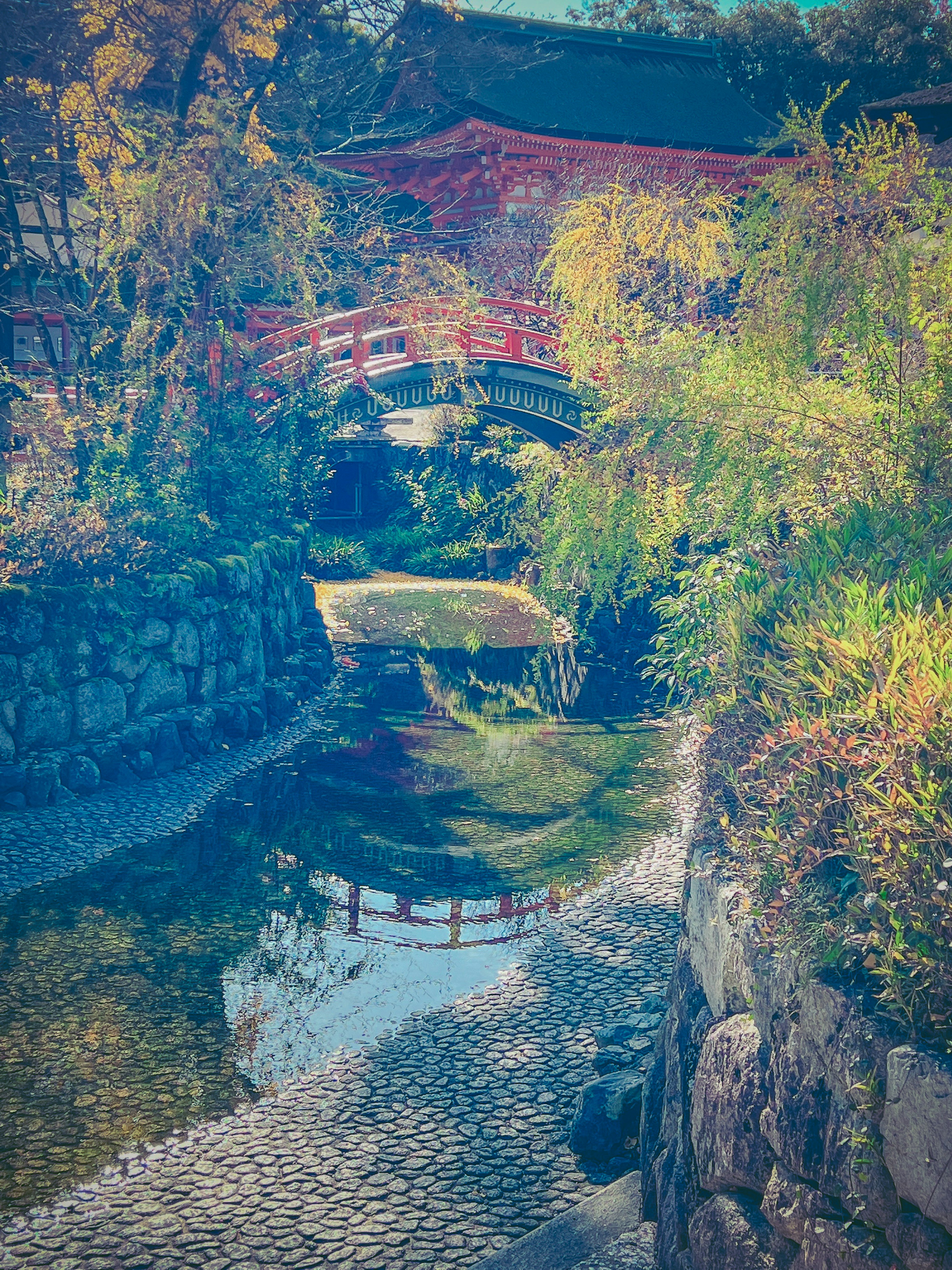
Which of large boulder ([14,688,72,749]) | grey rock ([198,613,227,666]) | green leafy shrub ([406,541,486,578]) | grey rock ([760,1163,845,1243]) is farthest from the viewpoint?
green leafy shrub ([406,541,486,578])

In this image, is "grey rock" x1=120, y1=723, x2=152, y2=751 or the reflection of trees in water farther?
the reflection of trees in water

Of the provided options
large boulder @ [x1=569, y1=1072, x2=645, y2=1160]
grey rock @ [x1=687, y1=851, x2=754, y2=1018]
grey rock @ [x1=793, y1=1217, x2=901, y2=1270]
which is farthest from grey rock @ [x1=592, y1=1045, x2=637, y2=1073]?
grey rock @ [x1=793, y1=1217, x2=901, y2=1270]

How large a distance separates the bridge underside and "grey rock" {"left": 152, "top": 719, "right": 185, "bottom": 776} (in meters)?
9.29

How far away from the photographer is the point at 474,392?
21.9m

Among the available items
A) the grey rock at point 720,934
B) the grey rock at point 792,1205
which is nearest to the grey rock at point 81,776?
the grey rock at point 720,934

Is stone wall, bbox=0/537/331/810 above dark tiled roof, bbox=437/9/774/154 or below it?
below

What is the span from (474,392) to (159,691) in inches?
421

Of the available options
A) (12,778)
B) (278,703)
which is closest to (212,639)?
(278,703)

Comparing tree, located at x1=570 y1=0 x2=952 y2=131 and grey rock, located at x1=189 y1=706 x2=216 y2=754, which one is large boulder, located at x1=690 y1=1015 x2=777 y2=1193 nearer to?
grey rock, located at x1=189 y1=706 x2=216 y2=754

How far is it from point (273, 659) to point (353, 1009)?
9.26m

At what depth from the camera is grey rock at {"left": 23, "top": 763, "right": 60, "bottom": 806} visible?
11469 millimetres

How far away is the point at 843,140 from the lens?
1226cm

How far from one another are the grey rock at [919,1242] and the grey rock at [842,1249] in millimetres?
49

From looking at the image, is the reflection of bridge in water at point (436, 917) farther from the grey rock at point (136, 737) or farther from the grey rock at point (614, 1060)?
the grey rock at point (136, 737)
